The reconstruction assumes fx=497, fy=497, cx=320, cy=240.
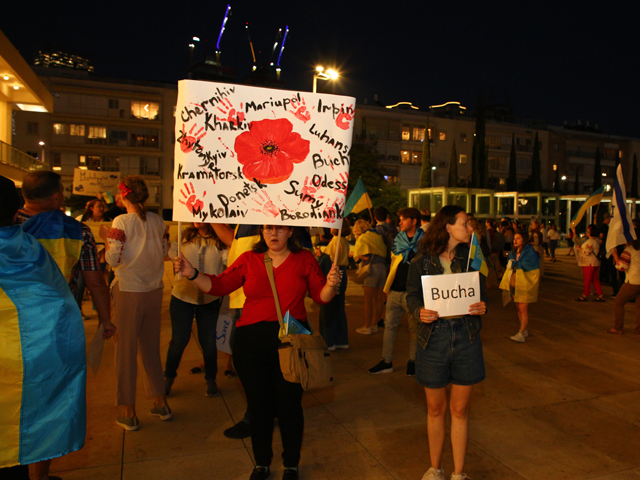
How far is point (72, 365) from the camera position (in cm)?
253

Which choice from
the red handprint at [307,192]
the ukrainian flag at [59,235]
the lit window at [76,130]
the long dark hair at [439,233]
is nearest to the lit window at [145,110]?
the lit window at [76,130]

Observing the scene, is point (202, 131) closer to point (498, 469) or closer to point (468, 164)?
point (498, 469)

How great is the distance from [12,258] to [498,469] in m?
3.56

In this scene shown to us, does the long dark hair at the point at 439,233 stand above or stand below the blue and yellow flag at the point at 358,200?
below

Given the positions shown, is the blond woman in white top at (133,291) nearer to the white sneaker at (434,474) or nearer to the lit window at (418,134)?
the white sneaker at (434,474)

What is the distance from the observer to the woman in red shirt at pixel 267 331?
138 inches

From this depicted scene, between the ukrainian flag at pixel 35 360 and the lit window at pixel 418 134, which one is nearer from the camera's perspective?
the ukrainian flag at pixel 35 360

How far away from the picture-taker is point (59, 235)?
336cm

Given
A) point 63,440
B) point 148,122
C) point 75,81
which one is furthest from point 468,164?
point 63,440

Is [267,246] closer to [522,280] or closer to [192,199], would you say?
[192,199]

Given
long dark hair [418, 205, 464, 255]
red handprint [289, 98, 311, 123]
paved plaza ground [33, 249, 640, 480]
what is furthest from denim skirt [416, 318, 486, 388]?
red handprint [289, 98, 311, 123]

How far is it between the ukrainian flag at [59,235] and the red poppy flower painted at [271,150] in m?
1.26

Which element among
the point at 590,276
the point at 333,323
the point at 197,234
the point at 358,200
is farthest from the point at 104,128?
the point at 197,234

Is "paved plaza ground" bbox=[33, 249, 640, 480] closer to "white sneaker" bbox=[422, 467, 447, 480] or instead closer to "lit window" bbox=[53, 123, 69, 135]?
"white sneaker" bbox=[422, 467, 447, 480]
